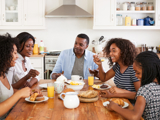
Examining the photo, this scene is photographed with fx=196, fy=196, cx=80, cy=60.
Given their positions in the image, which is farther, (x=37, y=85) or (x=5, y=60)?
(x=37, y=85)

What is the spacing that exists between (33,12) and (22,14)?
23 cm

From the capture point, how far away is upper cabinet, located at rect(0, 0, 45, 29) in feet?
13.0

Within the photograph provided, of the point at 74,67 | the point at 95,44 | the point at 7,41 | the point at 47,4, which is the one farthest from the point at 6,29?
the point at 7,41

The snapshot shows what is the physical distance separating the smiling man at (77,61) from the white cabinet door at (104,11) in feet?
4.68

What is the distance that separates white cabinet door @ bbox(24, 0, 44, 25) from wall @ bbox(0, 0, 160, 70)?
335mm

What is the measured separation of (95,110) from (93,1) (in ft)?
10.4

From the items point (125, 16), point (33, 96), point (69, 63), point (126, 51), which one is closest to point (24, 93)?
point (33, 96)

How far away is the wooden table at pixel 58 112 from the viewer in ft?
3.75

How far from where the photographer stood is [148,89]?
1209 mm

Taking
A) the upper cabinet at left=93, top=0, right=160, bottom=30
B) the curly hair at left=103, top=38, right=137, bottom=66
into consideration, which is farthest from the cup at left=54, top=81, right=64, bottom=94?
the upper cabinet at left=93, top=0, right=160, bottom=30

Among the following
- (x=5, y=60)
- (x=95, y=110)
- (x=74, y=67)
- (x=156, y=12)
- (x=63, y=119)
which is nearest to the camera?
(x=63, y=119)

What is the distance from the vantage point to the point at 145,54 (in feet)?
4.29

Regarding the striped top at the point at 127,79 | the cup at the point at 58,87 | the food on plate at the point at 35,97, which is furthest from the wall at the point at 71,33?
the food on plate at the point at 35,97

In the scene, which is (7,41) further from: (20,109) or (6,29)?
(6,29)
